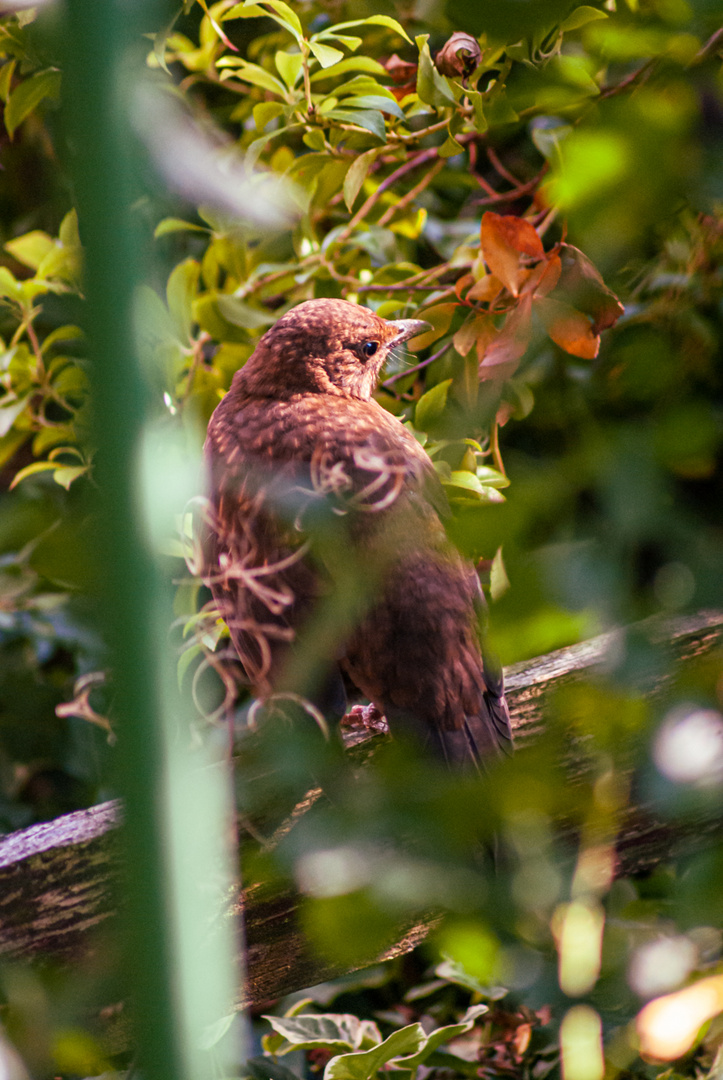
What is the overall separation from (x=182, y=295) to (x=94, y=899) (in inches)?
39.3

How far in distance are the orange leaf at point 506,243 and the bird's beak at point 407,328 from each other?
0.29 m

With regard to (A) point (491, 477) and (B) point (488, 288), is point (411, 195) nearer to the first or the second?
(B) point (488, 288)

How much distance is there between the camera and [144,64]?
0.32m

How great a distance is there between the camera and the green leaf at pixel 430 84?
1.22 meters

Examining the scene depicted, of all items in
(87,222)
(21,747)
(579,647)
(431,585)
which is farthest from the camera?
(21,747)

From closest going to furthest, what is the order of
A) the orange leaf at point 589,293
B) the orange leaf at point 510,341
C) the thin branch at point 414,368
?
the orange leaf at point 589,293, the orange leaf at point 510,341, the thin branch at point 414,368

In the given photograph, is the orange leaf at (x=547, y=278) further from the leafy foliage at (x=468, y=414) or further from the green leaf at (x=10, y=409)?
the green leaf at (x=10, y=409)

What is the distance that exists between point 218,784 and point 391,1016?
158 centimetres

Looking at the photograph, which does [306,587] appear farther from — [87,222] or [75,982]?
[87,222]

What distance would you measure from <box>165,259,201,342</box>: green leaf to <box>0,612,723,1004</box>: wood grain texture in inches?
33.0

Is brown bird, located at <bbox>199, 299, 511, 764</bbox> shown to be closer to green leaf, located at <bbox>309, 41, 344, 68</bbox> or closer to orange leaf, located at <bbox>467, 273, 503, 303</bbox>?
orange leaf, located at <bbox>467, 273, 503, 303</bbox>

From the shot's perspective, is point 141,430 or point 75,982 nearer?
point 141,430

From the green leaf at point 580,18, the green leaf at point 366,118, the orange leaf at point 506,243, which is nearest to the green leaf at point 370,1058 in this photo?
the orange leaf at point 506,243

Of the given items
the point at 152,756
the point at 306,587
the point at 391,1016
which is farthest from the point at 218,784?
the point at 391,1016
